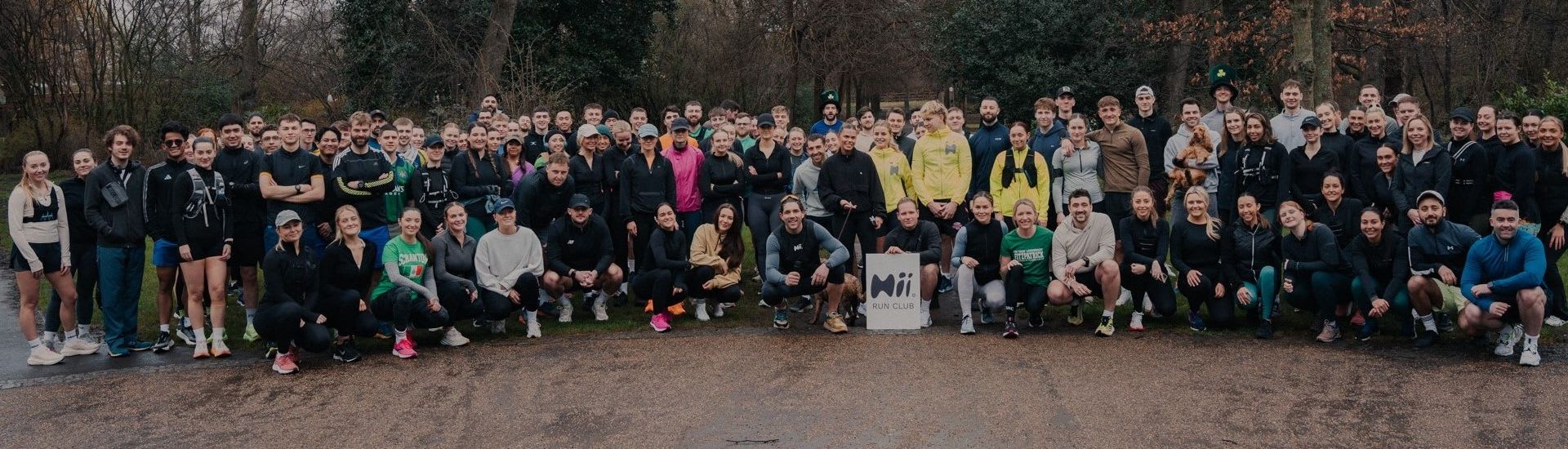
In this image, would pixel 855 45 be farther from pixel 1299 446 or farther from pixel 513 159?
pixel 1299 446

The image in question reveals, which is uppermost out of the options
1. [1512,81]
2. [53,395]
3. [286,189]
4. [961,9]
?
[961,9]

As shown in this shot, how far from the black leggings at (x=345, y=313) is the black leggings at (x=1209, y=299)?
588 cm

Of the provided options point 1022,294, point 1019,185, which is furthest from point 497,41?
point 1022,294

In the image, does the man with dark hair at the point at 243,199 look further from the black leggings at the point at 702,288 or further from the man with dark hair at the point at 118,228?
the black leggings at the point at 702,288

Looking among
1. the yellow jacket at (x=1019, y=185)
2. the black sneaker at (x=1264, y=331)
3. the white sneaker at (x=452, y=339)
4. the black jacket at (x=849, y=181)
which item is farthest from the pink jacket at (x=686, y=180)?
the black sneaker at (x=1264, y=331)

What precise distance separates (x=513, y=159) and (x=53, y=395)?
3.95 metres

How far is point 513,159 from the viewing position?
10172 millimetres

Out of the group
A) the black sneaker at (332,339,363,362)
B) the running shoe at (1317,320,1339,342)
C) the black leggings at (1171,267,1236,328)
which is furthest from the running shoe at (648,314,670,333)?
the running shoe at (1317,320,1339,342)

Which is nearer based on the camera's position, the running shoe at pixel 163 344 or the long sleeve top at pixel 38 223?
the long sleeve top at pixel 38 223

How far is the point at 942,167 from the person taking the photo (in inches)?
392

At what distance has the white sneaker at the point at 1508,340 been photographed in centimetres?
768

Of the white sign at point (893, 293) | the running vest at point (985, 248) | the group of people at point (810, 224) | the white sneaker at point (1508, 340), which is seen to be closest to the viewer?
the white sneaker at point (1508, 340)

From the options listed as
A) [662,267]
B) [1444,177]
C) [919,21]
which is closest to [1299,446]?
[1444,177]

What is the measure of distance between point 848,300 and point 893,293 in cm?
46
